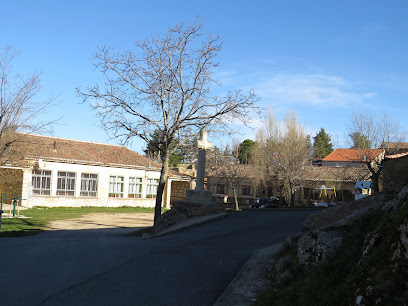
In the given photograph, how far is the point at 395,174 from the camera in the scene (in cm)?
865

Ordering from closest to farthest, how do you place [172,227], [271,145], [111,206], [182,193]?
[172,227]
[111,206]
[271,145]
[182,193]

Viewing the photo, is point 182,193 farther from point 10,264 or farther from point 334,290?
point 334,290

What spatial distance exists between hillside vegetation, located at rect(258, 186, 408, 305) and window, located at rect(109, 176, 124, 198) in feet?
102

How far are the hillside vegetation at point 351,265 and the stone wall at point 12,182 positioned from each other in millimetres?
28679

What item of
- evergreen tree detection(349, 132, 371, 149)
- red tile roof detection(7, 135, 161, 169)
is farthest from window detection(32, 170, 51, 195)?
evergreen tree detection(349, 132, 371, 149)

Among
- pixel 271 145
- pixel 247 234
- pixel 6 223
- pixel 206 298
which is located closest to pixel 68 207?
pixel 6 223

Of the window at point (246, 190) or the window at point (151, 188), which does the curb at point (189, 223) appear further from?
the window at point (246, 190)

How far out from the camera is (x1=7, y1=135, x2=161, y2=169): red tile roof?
32.7 metres

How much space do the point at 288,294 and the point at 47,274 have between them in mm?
5002

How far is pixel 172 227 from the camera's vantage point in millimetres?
14688

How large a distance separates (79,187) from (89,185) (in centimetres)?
110

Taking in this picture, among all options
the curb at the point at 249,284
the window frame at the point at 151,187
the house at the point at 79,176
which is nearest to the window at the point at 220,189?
the house at the point at 79,176

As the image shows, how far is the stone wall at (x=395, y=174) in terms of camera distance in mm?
8484

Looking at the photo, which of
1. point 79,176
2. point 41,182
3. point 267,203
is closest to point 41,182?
point 41,182
